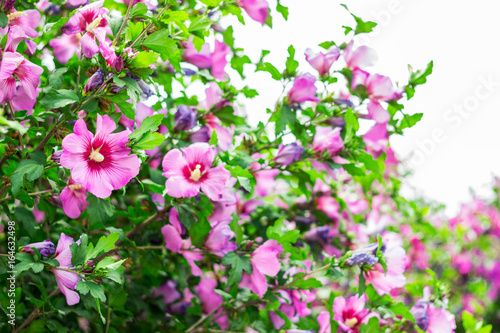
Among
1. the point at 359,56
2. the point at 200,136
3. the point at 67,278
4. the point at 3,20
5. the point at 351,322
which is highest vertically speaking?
the point at 359,56

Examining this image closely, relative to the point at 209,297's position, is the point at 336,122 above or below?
above

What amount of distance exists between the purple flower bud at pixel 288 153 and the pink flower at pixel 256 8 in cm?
38

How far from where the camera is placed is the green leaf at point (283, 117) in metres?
1.20

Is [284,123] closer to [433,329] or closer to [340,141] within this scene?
[340,141]

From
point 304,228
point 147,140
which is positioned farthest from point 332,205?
point 147,140

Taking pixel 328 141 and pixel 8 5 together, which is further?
pixel 328 141

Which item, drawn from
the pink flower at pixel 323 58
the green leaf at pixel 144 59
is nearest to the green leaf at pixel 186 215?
the green leaf at pixel 144 59

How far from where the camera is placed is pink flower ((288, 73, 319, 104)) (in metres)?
1.20

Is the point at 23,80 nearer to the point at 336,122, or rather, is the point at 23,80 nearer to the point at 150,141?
the point at 150,141

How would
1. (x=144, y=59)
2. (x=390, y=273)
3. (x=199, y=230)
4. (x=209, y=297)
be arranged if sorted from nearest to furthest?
(x=144, y=59) < (x=199, y=230) < (x=390, y=273) < (x=209, y=297)

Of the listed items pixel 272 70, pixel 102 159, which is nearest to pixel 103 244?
pixel 102 159

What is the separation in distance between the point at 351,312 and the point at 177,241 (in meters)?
0.54

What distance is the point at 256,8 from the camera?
1.22 meters

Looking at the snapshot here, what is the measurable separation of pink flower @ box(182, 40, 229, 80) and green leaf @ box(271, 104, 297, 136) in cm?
22
